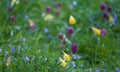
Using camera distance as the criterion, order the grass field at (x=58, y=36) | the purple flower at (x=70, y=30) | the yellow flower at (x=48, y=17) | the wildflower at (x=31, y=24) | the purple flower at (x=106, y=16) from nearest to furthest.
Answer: the grass field at (x=58, y=36) → the purple flower at (x=70, y=30) → the wildflower at (x=31, y=24) → the purple flower at (x=106, y=16) → the yellow flower at (x=48, y=17)

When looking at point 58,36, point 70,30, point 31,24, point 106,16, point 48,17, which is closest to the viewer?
point 70,30

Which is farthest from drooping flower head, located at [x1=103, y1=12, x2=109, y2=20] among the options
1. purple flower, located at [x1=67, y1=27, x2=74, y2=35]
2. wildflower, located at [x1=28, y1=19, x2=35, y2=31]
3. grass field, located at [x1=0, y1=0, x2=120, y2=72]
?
wildflower, located at [x1=28, y1=19, x2=35, y2=31]

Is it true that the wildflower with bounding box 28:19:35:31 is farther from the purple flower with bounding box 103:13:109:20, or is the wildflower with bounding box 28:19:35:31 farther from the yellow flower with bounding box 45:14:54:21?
the purple flower with bounding box 103:13:109:20

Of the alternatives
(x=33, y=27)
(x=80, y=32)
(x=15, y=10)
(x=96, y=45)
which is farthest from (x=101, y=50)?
(x=15, y=10)

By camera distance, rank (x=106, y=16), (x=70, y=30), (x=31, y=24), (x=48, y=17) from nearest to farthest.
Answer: (x=70, y=30) < (x=31, y=24) < (x=106, y=16) < (x=48, y=17)

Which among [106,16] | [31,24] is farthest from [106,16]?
[31,24]

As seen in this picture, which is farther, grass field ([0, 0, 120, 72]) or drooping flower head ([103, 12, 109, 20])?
drooping flower head ([103, 12, 109, 20])

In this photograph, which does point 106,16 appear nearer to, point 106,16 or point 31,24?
point 106,16

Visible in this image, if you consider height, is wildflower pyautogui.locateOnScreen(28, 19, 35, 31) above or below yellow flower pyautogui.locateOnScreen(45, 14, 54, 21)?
above

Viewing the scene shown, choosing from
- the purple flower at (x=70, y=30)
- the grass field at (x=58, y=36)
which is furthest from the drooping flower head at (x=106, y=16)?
the purple flower at (x=70, y=30)

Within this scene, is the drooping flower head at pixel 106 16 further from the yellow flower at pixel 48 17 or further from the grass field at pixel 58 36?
the yellow flower at pixel 48 17
